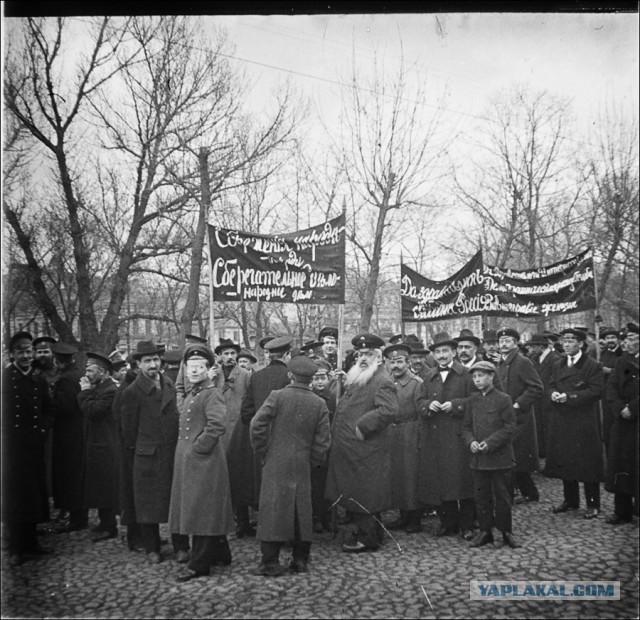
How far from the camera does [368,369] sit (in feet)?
20.0

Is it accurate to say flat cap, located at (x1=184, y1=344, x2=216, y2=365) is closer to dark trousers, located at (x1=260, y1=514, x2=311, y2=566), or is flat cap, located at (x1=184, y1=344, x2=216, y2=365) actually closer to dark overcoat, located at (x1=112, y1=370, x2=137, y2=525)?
dark overcoat, located at (x1=112, y1=370, x2=137, y2=525)

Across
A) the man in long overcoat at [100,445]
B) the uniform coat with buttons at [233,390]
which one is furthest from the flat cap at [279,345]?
the man in long overcoat at [100,445]

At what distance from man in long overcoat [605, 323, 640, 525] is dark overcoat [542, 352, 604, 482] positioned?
0.31 meters

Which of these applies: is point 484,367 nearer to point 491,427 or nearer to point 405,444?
point 491,427

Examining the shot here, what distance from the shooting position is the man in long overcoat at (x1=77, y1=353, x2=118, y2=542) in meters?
6.38

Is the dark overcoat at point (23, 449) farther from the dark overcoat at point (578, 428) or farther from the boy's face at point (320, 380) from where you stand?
the dark overcoat at point (578, 428)

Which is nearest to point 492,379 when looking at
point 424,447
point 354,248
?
point 424,447

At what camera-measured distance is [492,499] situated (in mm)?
5816

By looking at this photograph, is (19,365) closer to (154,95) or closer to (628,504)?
(628,504)

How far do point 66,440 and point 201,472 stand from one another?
2541mm

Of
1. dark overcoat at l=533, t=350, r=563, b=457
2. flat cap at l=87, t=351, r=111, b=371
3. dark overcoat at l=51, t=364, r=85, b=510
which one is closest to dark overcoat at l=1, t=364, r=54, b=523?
flat cap at l=87, t=351, r=111, b=371

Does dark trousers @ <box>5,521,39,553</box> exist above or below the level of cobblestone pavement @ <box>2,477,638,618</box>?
above

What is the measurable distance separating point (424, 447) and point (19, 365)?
179 inches

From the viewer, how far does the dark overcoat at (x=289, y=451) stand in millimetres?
5234
